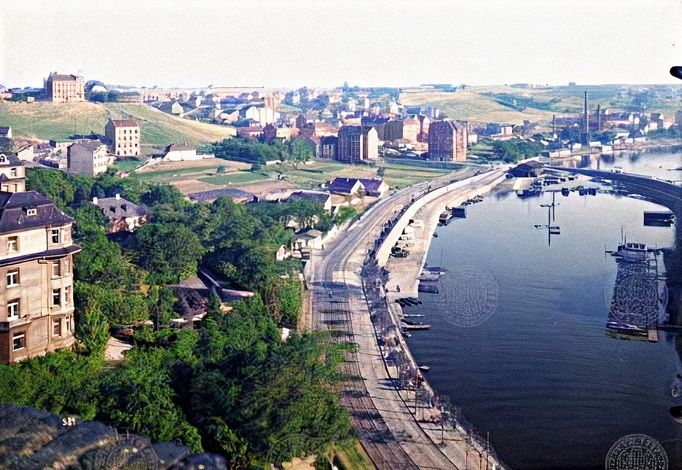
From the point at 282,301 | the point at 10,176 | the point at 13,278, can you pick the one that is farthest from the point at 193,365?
the point at 10,176

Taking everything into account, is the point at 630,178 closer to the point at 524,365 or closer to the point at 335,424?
the point at 524,365

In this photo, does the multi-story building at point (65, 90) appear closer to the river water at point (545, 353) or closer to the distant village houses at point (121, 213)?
the distant village houses at point (121, 213)

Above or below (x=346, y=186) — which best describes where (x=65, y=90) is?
above

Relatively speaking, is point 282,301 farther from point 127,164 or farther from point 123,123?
point 123,123

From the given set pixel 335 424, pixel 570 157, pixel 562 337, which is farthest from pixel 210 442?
pixel 570 157

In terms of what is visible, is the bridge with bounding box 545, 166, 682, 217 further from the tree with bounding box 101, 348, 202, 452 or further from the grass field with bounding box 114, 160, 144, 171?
the tree with bounding box 101, 348, 202, 452

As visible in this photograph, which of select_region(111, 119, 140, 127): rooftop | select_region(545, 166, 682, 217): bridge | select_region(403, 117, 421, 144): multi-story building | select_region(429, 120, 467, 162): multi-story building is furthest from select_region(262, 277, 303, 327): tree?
select_region(403, 117, 421, 144): multi-story building
